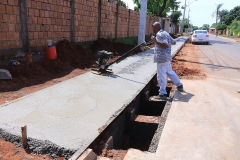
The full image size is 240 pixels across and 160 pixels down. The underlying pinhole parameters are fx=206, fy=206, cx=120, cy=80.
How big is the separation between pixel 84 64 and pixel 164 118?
4071mm

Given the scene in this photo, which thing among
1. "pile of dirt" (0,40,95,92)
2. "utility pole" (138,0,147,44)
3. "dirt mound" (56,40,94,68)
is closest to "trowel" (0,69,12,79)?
"pile of dirt" (0,40,95,92)

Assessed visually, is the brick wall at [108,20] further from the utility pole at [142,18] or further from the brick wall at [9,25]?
the brick wall at [9,25]

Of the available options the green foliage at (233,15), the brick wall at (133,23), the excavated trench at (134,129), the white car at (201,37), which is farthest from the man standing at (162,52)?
the green foliage at (233,15)

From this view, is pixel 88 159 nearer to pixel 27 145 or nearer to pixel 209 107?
pixel 27 145

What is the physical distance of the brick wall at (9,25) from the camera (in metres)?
4.72

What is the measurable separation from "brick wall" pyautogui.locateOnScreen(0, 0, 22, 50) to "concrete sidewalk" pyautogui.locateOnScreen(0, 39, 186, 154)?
66.4 inches

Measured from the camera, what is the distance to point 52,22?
Result: 21.0 feet

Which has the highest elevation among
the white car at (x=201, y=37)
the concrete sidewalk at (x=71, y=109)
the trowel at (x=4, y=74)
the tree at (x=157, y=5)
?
the tree at (x=157, y=5)

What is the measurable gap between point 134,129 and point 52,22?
446 centimetres

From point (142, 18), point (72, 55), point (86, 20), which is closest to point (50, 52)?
point (72, 55)

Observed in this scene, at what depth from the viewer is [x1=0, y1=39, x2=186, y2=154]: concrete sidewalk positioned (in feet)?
8.27

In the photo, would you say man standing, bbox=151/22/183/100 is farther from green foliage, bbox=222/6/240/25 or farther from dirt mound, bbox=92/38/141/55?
green foliage, bbox=222/6/240/25

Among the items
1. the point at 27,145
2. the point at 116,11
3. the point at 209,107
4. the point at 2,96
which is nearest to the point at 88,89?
the point at 2,96

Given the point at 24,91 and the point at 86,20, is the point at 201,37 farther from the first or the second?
the point at 24,91
